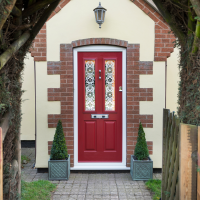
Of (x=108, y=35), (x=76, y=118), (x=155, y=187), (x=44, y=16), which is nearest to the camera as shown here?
(x=44, y=16)

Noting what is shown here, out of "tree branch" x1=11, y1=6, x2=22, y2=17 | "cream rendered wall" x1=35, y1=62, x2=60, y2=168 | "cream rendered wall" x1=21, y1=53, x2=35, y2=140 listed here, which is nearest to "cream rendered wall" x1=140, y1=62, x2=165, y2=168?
"cream rendered wall" x1=35, y1=62, x2=60, y2=168

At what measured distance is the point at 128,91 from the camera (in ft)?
14.4

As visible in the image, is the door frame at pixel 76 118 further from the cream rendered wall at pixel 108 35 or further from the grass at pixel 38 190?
the grass at pixel 38 190

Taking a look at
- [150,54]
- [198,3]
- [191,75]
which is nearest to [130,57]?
[150,54]

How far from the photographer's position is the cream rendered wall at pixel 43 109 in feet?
14.4

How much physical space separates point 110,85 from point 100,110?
0.56 metres

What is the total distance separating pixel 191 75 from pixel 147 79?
233cm

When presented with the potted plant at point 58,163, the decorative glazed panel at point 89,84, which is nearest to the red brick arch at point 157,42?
the decorative glazed panel at point 89,84

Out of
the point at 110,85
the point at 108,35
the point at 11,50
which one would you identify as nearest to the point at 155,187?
the point at 110,85

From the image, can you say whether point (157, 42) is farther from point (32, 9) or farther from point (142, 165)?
point (32, 9)

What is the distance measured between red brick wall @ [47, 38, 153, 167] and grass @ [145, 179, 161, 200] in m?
0.64

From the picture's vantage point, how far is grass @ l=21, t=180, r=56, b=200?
11.0 feet

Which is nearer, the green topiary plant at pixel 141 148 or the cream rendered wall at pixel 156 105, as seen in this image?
the green topiary plant at pixel 141 148

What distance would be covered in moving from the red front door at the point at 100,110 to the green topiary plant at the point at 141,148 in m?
0.47
